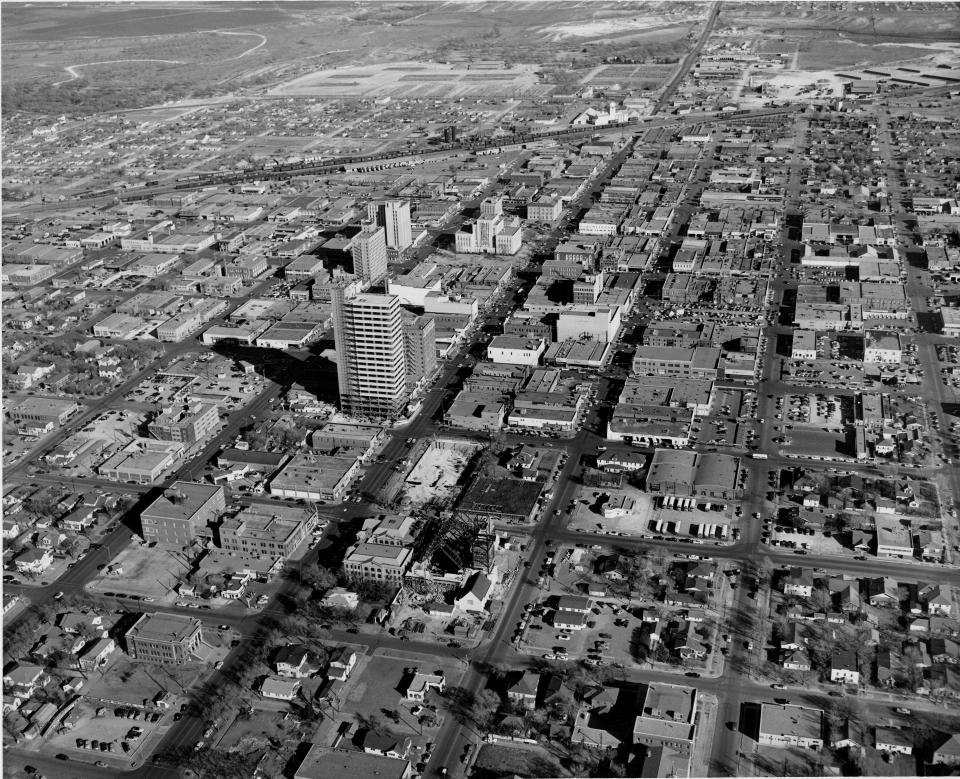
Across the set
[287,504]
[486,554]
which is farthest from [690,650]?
[287,504]

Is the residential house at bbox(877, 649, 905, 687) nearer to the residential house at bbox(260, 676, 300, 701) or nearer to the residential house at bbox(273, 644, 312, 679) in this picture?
the residential house at bbox(273, 644, 312, 679)

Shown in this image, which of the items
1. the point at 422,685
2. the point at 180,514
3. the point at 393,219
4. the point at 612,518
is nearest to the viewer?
the point at 422,685

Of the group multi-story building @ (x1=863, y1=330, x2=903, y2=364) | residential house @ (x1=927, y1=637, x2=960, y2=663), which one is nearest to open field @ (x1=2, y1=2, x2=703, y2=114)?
multi-story building @ (x1=863, y1=330, x2=903, y2=364)

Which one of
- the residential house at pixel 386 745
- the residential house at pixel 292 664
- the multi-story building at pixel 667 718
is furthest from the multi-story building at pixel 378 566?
the multi-story building at pixel 667 718

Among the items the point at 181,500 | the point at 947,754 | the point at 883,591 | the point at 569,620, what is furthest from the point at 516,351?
the point at 947,754

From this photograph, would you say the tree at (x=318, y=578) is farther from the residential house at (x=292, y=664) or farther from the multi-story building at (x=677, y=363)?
the multi-story building at (x=677, y=363)

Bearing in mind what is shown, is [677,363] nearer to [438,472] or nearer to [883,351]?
[883,351]
